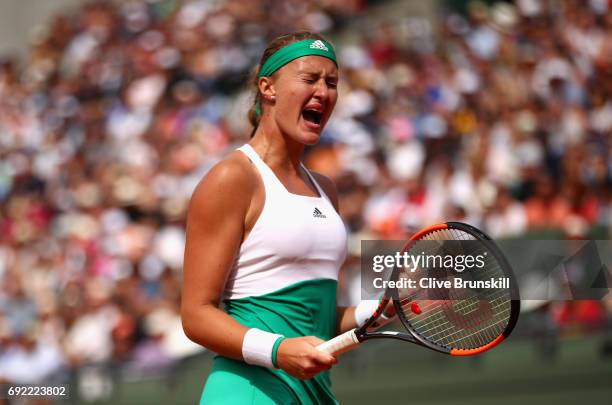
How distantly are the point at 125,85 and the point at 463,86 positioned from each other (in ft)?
15.8

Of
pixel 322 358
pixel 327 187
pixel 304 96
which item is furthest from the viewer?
pixel 327 187

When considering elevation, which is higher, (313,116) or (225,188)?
(313,116)

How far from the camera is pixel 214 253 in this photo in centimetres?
286

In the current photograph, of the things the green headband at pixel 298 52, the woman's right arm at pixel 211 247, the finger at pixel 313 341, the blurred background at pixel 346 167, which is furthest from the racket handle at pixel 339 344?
the blurred background at pixel 346 167

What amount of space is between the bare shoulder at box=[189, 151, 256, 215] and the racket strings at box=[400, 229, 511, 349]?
1.72ft

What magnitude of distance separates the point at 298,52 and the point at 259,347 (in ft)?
2.83

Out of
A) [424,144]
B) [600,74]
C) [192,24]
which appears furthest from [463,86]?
[192,24]

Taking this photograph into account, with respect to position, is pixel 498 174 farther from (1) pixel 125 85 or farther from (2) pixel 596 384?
(1) pixel 125 85

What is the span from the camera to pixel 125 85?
12.0m

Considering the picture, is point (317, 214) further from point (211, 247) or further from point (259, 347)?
point (259, 347)

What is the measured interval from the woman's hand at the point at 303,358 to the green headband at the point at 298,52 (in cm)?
82

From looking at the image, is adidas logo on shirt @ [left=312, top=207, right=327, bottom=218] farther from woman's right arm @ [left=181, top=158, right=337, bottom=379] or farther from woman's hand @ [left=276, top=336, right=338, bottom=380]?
woman's hand @ [left=276, top=336, right=338, bottom=380]

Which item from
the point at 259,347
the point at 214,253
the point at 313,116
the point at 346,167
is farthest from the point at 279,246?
the point at 346,167

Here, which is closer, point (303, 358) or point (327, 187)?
point (303, 358)
